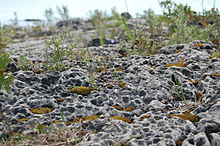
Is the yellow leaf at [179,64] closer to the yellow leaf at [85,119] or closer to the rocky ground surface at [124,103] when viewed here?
the rocky ground surface at [124,103]

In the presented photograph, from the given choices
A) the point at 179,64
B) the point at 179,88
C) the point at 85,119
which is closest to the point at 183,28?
the point at 179,64

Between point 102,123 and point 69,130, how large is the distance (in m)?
0.33

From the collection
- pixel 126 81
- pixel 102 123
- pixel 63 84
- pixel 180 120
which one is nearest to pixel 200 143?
pixel 180 120

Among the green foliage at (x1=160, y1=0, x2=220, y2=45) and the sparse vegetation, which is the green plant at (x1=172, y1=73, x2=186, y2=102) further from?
the green foliage at (x1=160, y1=0, x2=220, y2=45)

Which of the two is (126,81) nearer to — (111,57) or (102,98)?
(102,98)

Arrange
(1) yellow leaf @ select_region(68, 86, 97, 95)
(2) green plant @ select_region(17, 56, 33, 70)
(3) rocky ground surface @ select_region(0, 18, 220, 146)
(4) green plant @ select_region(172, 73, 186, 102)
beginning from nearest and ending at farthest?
(3) rocky ground surface @ select_region(0, 18, 220, 146) < (4) green plant @ select_region(172, 73, 186, 102) < (1) yellow leaf @ select_region(68, 86, 97, 95) < (2) green plant @ select_region(17, 56, 33, 70)

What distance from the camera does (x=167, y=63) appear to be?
4480 mm

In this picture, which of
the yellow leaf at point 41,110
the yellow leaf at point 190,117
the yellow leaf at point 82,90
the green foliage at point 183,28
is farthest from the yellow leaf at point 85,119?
the green foliage at point 183,28

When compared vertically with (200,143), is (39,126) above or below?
above

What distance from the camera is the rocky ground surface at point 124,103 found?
2426mm

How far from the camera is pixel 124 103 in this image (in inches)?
126

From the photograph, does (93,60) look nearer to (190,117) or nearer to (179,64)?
(179,64)

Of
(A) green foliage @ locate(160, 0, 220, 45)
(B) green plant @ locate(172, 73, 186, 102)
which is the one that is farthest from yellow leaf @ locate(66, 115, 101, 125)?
(A) green foliage @ locate(160, 0, 220, 45)

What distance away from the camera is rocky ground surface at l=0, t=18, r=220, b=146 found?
2426mm
